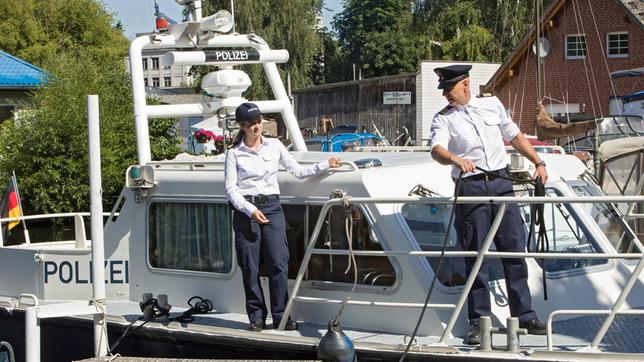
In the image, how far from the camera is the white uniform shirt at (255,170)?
6.96 meters

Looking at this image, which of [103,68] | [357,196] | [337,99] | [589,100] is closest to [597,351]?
[357,196]

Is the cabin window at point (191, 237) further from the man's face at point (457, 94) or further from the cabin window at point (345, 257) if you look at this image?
the man's face at point (457, 94)

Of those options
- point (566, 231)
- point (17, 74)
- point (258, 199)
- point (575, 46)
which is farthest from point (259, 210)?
point (575, 46)

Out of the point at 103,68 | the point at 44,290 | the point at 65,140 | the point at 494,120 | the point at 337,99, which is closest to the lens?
the point at 494,120

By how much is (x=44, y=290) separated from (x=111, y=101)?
41.5 ft

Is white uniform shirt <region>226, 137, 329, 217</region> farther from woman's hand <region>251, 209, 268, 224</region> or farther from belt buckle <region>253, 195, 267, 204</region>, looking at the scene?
woman's hand <region>251, 209, 268, 224</region>

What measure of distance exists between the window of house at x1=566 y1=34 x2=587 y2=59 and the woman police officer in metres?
29.1

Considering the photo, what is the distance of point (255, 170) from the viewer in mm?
6977

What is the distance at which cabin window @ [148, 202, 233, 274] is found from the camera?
757 cm

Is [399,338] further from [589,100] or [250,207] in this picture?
[589,100]

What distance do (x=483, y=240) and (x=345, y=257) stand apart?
1047mm

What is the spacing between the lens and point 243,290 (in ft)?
24.4

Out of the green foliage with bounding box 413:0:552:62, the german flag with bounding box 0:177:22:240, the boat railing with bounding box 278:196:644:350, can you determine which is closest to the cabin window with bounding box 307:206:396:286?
the boat railing with bounding box 278:196:644:350

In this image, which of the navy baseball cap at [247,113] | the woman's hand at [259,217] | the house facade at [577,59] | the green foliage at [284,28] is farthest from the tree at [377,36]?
the woman's hand at [259,217]
